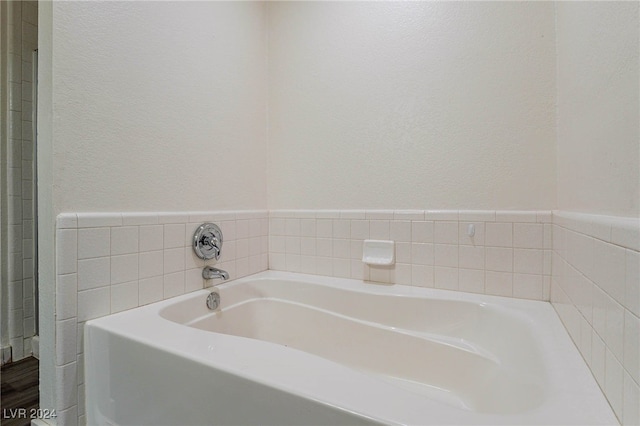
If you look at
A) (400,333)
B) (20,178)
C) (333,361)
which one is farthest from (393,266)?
(20,178)

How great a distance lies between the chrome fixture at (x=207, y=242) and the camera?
1245 millimetres

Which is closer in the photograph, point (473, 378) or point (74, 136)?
point (74, 136)

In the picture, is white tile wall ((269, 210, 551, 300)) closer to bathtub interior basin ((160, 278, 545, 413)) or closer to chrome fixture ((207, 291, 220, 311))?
bathtub interior basin ((160, 278, 545, 413))

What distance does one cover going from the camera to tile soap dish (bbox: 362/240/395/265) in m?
1.37

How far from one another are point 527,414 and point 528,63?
1247 mm

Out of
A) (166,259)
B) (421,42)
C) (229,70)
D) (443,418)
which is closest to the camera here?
(443,418)

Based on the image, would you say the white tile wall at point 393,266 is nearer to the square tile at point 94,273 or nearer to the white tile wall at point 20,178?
the square tile at point 94,273

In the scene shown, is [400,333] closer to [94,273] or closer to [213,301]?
A: [213,301]

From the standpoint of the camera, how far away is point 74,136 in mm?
906

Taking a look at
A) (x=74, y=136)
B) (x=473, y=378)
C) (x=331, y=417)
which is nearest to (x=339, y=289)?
(x=473, y=378)

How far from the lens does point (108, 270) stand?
97 cm

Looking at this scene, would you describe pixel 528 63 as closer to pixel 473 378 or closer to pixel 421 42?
pixel 421 42

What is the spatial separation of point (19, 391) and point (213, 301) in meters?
1.12

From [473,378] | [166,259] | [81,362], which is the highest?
[166,259]
